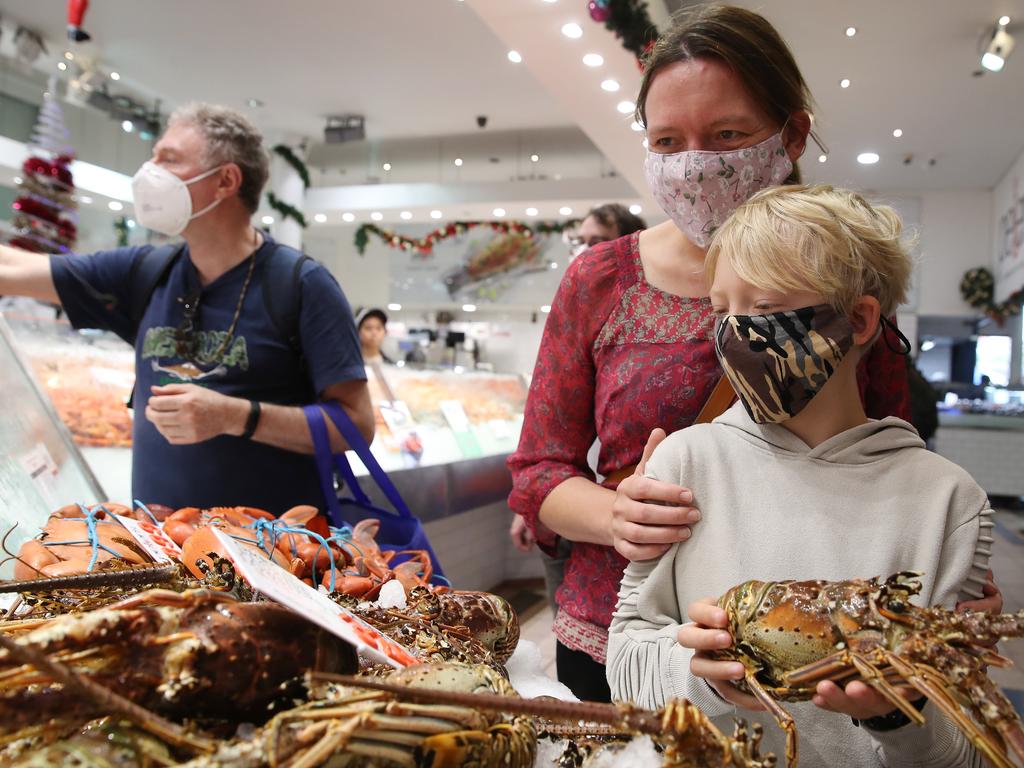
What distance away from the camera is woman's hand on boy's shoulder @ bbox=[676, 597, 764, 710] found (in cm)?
75

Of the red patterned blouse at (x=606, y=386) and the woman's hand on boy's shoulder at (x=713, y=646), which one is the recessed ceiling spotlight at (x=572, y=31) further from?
the woman's hand on boy's shoulder at (x=713, y=646)

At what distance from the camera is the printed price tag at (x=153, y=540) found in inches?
42.1

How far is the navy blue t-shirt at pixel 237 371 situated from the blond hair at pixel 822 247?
1238mm

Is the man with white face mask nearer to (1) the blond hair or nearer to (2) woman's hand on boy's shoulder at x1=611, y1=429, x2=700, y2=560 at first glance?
(2) woman's hand on boy's shoulder at x1=611, y1=429, x2=700, y2=560

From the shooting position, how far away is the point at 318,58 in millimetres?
8539

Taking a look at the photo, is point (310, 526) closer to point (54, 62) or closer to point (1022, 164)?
point (54, 62)

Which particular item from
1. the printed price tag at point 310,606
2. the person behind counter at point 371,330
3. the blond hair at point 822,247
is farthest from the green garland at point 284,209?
the printed price tag at point 310,606

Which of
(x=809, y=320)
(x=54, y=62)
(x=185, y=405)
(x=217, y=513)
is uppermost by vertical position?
(x=54, y=62)

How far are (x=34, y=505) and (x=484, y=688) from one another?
113 cm

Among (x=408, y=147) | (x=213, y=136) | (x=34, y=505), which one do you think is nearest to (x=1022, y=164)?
(x=408, y=147)

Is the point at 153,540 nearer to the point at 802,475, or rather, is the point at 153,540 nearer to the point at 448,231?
the point at 802,475

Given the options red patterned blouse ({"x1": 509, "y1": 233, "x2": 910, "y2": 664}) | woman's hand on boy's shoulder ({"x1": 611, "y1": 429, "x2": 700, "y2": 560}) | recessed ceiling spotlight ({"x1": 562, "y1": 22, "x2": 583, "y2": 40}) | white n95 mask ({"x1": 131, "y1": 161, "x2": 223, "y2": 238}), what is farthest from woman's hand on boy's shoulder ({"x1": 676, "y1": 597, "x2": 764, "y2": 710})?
recessed ceiling spotlight ({"x1": 562, "y1": 22, "x2": 583, "y2": 40})

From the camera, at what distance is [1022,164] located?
9.93m

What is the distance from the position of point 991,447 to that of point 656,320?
9.64 m
